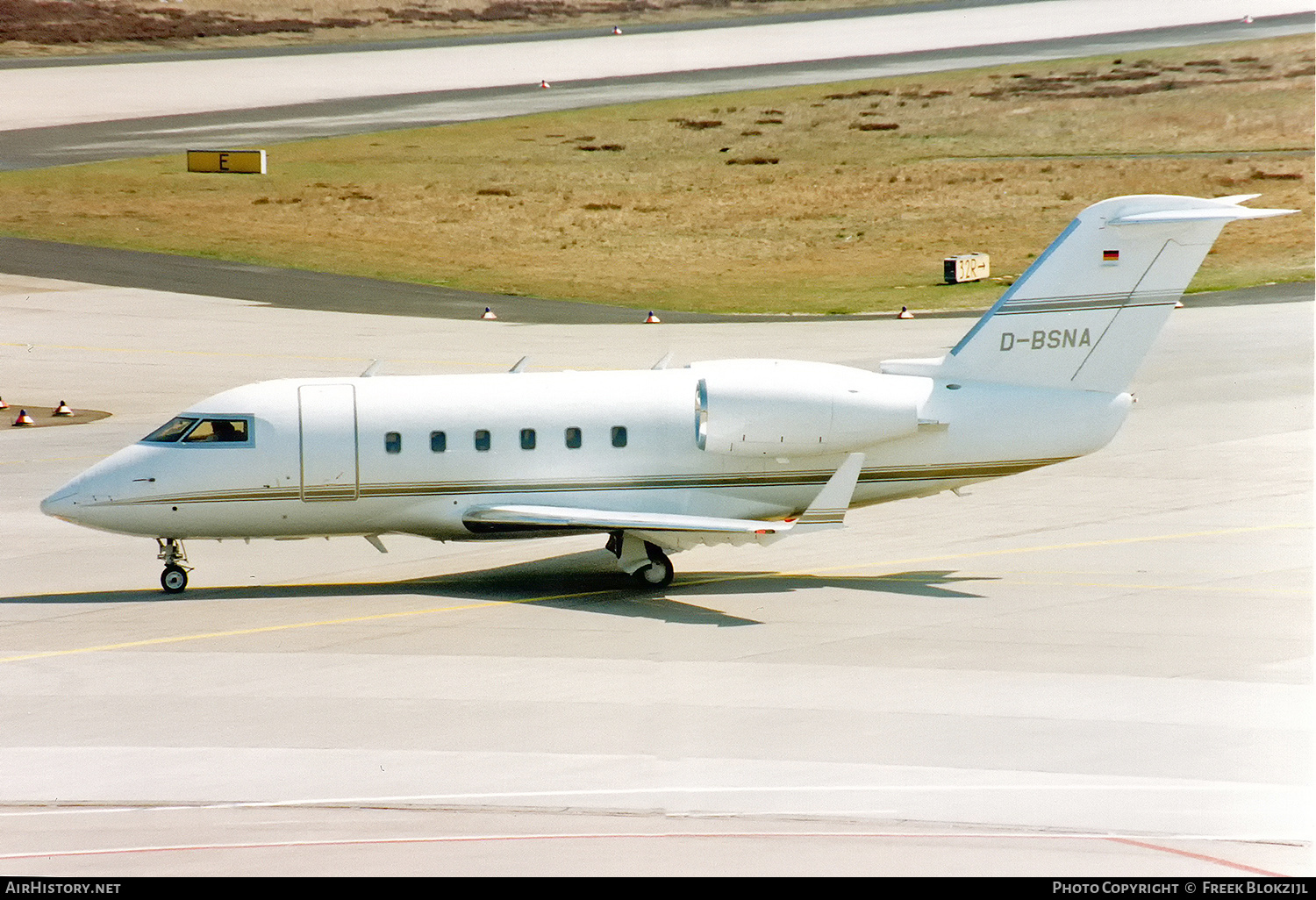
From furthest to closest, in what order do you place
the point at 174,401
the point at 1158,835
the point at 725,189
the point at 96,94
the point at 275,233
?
the point at 96,94, the point at 725,189, the point at 275,233, the point at 174,401, the point at 1158,835

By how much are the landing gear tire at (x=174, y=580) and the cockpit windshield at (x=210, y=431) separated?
6.97 feet

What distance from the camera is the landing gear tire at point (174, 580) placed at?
1057 inches

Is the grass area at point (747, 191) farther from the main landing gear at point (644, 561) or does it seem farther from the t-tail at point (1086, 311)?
the main landing gear at point (644, 561)

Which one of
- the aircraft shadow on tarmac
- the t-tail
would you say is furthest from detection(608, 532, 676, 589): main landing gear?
the t-tail

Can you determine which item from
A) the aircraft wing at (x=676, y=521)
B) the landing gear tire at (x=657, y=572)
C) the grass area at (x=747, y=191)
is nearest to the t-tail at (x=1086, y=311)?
the aircraft wing at (x=676, y=521)

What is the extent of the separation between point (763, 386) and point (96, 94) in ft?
265

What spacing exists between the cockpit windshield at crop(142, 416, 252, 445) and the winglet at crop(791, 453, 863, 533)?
8.79m

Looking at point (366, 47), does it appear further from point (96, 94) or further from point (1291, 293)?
point (1291, 293)

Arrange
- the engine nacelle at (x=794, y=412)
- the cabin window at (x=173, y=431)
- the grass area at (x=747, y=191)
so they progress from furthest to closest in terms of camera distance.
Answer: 1. the grass area at (x=747, y=191)
2. the cabin window at (x=173, y=431)
3. the engine nacelle at (x=794, y=412)

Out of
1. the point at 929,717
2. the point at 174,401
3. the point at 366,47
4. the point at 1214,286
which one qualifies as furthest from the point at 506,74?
the point at 929,717

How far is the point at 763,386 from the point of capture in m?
26.0

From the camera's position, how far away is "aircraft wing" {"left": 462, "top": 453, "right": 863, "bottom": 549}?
24453 mm

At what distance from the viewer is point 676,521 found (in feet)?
82.8

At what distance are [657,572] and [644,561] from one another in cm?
28
